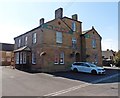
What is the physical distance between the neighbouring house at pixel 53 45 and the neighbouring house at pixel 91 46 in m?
0.52

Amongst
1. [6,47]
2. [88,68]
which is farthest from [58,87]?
[6,47]

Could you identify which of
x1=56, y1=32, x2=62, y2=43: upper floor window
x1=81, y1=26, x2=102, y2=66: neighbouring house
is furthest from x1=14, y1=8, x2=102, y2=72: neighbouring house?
x1=81, y1=26, x2=102, y2=66: neighbouring house

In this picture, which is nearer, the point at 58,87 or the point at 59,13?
the point at 58,87

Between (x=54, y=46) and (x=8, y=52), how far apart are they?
28.9 metres

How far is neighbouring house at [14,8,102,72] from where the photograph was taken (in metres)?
26.4

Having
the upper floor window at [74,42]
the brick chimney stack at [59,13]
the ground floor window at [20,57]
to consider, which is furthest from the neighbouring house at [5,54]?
the upper floor window at [74,42]

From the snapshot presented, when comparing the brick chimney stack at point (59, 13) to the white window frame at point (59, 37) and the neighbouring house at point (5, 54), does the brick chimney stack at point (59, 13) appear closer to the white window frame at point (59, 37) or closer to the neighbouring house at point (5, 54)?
the white window frame at point (59, 37)

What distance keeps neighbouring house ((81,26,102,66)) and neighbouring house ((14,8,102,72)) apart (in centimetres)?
52

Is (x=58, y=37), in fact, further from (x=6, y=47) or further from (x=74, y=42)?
(x=6, y=47)

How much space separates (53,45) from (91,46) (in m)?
10.0

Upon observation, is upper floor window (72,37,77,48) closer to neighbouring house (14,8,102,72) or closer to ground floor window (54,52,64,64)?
neighbouring house (14,8,102,72)

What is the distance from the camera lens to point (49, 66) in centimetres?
2628

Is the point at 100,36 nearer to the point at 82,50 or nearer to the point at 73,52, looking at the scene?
the point at 82,50

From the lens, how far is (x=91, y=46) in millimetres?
34500
